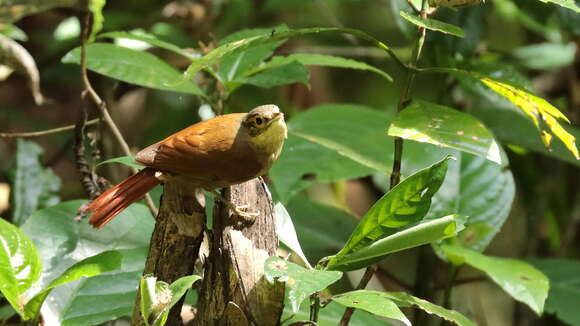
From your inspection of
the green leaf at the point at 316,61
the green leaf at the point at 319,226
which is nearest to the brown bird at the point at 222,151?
the green leaf at the point at 316,61

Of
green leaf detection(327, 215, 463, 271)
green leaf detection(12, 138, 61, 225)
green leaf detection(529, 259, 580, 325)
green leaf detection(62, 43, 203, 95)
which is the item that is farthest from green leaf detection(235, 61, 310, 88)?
green leaf detection(529, 259, 580, 325)

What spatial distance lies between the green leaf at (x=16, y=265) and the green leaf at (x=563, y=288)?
1.25 meters

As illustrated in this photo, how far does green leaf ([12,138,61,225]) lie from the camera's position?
202 cm

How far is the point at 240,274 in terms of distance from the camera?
1.20 m

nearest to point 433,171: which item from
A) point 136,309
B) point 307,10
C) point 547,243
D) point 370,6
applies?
point 136,309

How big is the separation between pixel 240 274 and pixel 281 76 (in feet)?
2.17

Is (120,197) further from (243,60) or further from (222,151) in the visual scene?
(243,60)

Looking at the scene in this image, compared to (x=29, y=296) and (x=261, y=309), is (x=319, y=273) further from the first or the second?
(x=29, y=296)

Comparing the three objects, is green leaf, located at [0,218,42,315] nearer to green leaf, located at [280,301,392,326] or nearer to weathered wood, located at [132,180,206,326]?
weathered wood, located at [132,180,206,326]

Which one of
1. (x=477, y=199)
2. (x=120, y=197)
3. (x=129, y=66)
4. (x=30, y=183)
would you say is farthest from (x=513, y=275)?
(x=30, y=183)

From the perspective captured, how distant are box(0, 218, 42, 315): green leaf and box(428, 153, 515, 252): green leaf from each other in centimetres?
91

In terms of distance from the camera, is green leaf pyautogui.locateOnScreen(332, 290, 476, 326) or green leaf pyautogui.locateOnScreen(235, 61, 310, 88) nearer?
green leaf pyautogui.locateOnScreen(332, 290, 476, 326)

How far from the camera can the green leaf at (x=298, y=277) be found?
1012 mm

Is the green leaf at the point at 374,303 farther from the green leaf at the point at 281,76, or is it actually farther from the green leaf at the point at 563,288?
the green leaf at the point at 563,288
